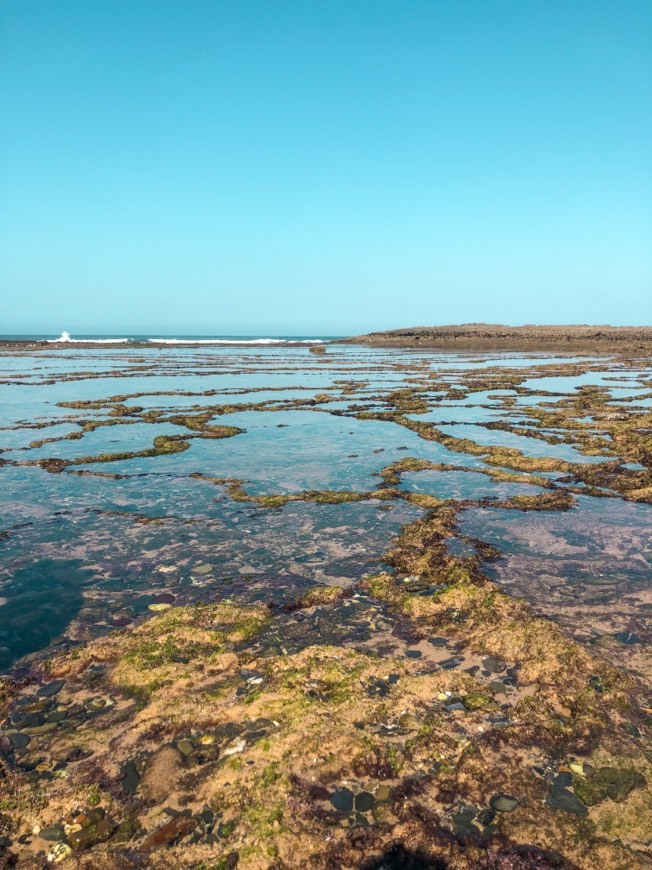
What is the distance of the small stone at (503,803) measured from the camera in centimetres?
499

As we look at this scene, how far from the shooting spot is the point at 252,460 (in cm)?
1925

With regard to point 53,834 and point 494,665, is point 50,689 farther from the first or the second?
point 494,665

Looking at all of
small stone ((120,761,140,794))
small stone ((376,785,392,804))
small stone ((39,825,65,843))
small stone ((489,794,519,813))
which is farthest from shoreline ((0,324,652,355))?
small stone ((39,825,65,843))

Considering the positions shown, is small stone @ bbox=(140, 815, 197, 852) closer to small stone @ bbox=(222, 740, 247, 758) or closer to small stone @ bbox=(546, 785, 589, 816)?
small stone @ bbox=(222, 740, 247, 758)

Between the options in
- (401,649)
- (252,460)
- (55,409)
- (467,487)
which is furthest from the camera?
(55,409)

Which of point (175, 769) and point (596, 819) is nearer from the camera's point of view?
point (596, 819)

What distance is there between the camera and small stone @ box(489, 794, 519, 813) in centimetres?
499

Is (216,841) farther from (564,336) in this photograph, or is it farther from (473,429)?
(564,336)

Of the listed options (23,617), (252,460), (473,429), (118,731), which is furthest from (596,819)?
(473,429)

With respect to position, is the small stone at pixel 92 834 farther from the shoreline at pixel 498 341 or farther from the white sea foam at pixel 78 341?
the white sea foam at pixel 78 341

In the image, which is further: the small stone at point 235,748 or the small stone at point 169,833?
the small stone at point 235,748

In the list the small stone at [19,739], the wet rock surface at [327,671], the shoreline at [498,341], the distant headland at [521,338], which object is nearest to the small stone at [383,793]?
the wet rock surface at [327,671]

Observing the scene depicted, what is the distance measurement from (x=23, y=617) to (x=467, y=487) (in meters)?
11.6

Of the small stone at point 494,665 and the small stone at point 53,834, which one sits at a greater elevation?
the small stone at point 494,665
